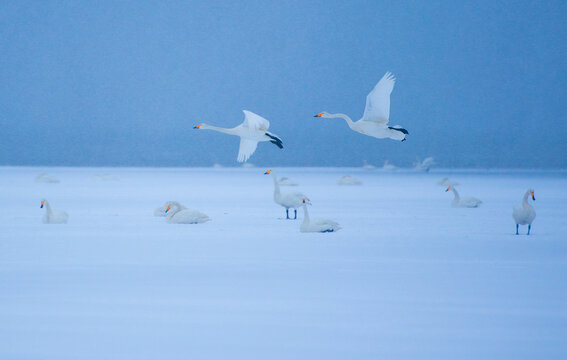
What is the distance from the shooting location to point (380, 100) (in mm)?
11367

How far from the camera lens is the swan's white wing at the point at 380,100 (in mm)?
11281

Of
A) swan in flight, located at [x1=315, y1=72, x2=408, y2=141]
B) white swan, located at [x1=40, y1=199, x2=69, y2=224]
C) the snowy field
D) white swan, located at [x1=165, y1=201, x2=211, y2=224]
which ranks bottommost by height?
the snowy field

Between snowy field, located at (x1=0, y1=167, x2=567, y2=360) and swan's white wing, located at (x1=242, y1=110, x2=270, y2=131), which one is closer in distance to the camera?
snowy field, located at (x1=0, y1=167, x2=567, y2=360)

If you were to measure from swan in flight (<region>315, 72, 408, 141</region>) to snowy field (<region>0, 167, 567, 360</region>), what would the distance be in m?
1.52

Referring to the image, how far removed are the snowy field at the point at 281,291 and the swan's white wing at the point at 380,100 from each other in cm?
174

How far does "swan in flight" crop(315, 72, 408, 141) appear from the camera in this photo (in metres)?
11.3

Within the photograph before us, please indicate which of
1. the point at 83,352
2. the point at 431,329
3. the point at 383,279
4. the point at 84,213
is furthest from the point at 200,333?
the point at 84,213

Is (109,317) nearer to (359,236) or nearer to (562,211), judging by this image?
(359,236)

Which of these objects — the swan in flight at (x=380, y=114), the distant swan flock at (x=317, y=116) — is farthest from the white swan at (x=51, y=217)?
the swan in flight at (x=380, y=114)

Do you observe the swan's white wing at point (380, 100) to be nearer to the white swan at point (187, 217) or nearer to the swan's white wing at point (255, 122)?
the swan's white wing at point (255, 122)

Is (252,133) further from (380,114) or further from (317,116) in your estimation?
(380,114)

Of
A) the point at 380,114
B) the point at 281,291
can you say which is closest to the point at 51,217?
the point at 380,114

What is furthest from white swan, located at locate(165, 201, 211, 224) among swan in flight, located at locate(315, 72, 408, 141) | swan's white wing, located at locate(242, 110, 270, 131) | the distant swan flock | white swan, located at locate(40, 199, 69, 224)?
swan in flight, located at locate(315, 72, 408, 141)

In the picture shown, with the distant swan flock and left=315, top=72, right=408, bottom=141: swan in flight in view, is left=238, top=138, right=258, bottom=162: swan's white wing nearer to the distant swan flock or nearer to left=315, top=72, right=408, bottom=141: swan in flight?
the distant swan flock
